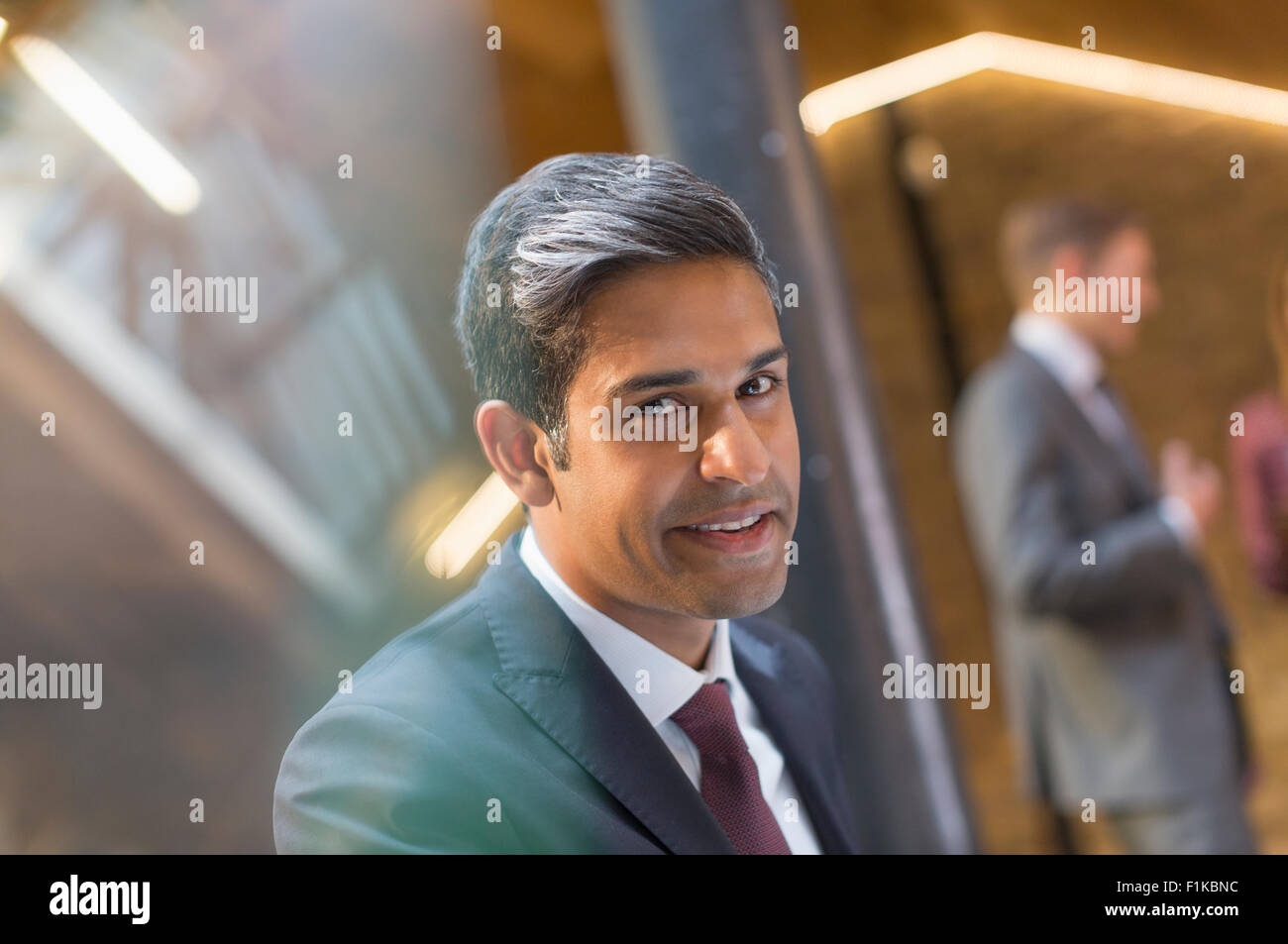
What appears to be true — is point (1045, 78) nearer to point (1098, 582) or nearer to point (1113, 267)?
point (1113, 267)

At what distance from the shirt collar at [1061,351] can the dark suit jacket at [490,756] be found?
113cm

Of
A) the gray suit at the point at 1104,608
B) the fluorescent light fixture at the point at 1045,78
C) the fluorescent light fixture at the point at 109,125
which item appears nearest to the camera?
the fluorescent light fixture at the point at 109,125

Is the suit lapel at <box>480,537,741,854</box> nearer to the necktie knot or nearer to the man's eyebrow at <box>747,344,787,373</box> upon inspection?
the necktie knot

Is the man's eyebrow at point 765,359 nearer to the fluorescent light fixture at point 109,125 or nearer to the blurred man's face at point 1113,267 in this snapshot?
the fluorescent light fixture at point 109,125

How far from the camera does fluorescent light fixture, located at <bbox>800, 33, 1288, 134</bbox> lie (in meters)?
1.89

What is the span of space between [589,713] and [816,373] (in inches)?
23.5

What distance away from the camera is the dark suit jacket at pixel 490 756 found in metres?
0.80

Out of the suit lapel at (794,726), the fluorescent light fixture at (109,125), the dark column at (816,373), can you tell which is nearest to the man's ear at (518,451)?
the suit lapel at (794,726)

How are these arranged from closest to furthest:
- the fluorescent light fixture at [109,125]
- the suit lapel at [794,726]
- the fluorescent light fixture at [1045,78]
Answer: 1. the suit lapel at [794,726]
2. the fluorescent light fixture at [109,125]
3. the fluorescent light fixture at [1045,78]

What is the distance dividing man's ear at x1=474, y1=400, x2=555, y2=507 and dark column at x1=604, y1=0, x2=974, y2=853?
0.43 metres

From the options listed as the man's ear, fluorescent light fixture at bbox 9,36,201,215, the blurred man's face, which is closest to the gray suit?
the blurred man's face

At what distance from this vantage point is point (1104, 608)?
5.52ft

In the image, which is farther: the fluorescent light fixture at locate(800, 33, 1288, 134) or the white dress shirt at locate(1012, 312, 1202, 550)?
the fluorescent light fixture at locate(800, 33, 1288, 134)

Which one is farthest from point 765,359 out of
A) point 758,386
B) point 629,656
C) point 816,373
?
point 816,373
